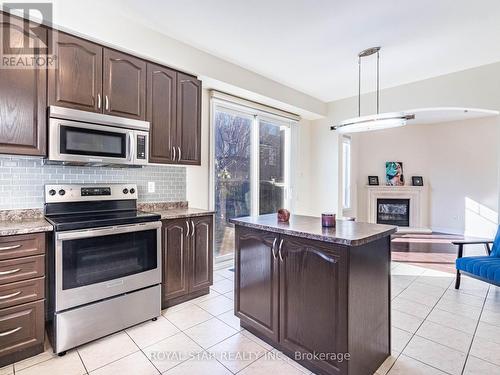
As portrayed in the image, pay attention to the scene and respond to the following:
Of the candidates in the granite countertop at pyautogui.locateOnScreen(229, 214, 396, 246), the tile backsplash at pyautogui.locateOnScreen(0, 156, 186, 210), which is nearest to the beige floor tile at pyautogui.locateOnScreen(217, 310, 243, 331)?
the granite countertop at pyautogui.locateOnScreen(229, 214, 396, 246)

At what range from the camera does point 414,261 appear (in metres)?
4.36

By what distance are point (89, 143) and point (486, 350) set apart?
350 centimetres

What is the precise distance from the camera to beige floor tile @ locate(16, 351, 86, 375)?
1800 millimetres

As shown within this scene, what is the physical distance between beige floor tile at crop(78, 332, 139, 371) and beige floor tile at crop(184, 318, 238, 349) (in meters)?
0.45

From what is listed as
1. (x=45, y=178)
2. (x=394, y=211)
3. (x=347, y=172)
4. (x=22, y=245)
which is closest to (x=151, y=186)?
(x=45, y=178)

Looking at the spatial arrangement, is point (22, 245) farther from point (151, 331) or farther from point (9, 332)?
point (151, 331)

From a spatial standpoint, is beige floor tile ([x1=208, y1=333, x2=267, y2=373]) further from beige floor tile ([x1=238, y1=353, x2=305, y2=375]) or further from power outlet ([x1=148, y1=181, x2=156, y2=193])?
power outlet ([x1=148, y1=181, x2=156, y2=193])

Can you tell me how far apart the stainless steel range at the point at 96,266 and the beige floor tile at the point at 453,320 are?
8.35ft

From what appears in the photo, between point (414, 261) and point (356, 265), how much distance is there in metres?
3.45

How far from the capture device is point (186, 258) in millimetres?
2812

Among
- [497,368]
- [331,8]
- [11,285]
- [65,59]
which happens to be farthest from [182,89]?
[497,368]

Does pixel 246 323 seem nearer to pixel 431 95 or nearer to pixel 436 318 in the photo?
pixel 436 318

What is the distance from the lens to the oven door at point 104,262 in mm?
1974

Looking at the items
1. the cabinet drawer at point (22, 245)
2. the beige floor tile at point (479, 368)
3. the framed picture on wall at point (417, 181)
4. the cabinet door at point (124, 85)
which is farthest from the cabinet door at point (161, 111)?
the framed picture on wall at point (417, 181)
